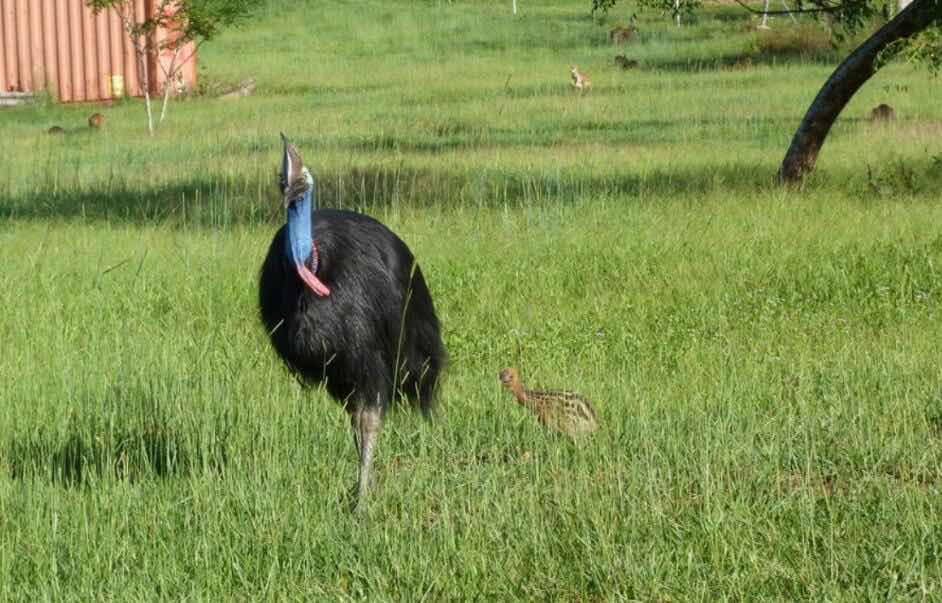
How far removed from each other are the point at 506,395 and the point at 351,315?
1.30 metres

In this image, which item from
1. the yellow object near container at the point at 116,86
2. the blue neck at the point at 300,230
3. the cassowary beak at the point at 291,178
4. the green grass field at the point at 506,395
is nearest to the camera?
the green grass field at the point at 506,395

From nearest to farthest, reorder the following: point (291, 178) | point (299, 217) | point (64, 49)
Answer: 1. point (291, 178)
2. point (299, 217)
3. point (64, 49)

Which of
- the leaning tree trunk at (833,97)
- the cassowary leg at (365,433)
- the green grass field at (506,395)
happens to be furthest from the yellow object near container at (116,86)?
the cassowary leg at (365,433)

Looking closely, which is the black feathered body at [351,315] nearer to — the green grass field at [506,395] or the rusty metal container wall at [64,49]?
the green grass field at [506,395]

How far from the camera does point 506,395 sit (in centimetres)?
720

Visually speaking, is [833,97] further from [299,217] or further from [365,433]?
[299,217]

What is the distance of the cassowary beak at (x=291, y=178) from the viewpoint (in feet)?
18.7

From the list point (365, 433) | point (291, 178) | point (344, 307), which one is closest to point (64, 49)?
point (344, 307)

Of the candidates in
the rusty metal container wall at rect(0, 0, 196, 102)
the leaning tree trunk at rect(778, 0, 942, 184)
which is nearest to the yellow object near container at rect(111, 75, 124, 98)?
the rusty metal container wall at rect(0, 0, 196, 102)

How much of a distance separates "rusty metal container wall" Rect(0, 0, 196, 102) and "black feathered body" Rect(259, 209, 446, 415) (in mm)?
25948

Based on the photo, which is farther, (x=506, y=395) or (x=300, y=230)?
(x=506, y=395)

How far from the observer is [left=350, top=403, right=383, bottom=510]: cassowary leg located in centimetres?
588

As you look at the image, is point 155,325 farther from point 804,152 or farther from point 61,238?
point 804,152

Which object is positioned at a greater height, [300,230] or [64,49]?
[300,230]
